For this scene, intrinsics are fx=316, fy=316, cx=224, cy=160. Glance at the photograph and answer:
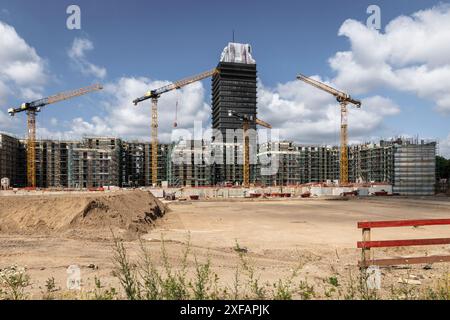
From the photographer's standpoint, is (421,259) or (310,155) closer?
(421,259)

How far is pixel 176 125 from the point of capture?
5664 inches

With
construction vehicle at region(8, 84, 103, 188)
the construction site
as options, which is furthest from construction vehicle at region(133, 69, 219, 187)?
construction vehicle at region(8, 84, 103, 188)

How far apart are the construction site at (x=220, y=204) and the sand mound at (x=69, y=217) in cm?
8

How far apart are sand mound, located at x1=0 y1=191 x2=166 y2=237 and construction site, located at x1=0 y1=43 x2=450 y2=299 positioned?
0.08 metres

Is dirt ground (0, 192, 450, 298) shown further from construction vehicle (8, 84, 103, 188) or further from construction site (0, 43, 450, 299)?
construction vehicle (8, 84, 103, 188)

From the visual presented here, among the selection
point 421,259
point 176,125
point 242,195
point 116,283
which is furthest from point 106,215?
point 176,125

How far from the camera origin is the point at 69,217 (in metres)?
16.1

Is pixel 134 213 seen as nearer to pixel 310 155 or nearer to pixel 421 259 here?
pixel 421 259

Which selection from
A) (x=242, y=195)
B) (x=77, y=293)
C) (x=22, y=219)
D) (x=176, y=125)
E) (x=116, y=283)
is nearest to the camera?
(x=77, y=293)

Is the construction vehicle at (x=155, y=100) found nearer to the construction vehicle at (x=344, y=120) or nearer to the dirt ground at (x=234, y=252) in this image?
the construction vehicle at (x=344, y=120)

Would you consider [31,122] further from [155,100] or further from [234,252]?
[234,252]

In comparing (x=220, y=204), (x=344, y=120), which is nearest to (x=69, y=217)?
(x=220, y=204)

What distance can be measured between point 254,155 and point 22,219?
5874 inches

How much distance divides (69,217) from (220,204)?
31.4m
